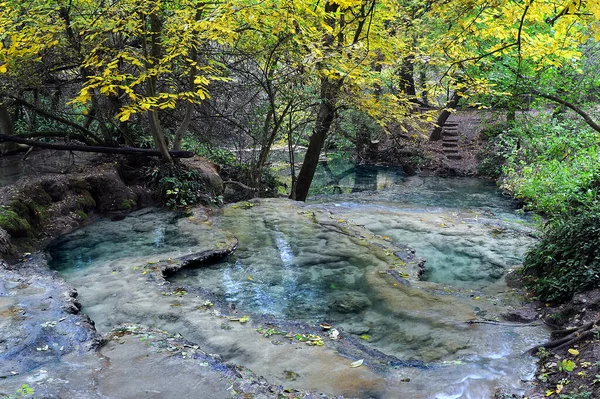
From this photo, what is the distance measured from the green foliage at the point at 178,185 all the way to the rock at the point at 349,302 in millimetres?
5112

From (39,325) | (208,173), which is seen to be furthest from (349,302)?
(208,173)

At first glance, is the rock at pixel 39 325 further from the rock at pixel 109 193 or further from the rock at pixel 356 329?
the rock at pixel 109 193

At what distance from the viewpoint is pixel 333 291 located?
20.9 feet

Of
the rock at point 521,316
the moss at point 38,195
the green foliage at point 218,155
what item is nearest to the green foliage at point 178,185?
the moss at point 38,195

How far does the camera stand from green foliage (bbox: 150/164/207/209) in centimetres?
1003

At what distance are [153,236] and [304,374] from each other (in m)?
5.30

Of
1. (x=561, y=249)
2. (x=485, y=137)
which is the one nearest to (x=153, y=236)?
(x=561, y=249)

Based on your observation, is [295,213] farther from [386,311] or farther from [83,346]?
[83,346]

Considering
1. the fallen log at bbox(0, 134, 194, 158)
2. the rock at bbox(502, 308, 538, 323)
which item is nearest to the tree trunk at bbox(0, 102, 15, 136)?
the fallen log at bbox(0, 134, 194, 158)

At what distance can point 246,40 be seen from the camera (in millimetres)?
10688

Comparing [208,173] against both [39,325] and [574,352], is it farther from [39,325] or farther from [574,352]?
[574,352]

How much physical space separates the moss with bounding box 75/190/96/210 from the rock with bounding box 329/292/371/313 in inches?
234

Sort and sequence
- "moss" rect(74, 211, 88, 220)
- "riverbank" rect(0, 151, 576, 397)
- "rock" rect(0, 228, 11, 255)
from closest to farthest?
"riverbank" rect(0, 151, 576, 397)
"rock" rect(0, 228, 11, 255)
"moss" rect(74, 211, 88, 220)

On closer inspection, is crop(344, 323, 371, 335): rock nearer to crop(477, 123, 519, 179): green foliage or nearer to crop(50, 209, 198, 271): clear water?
crop(50, 209, 198, 271): clear water
